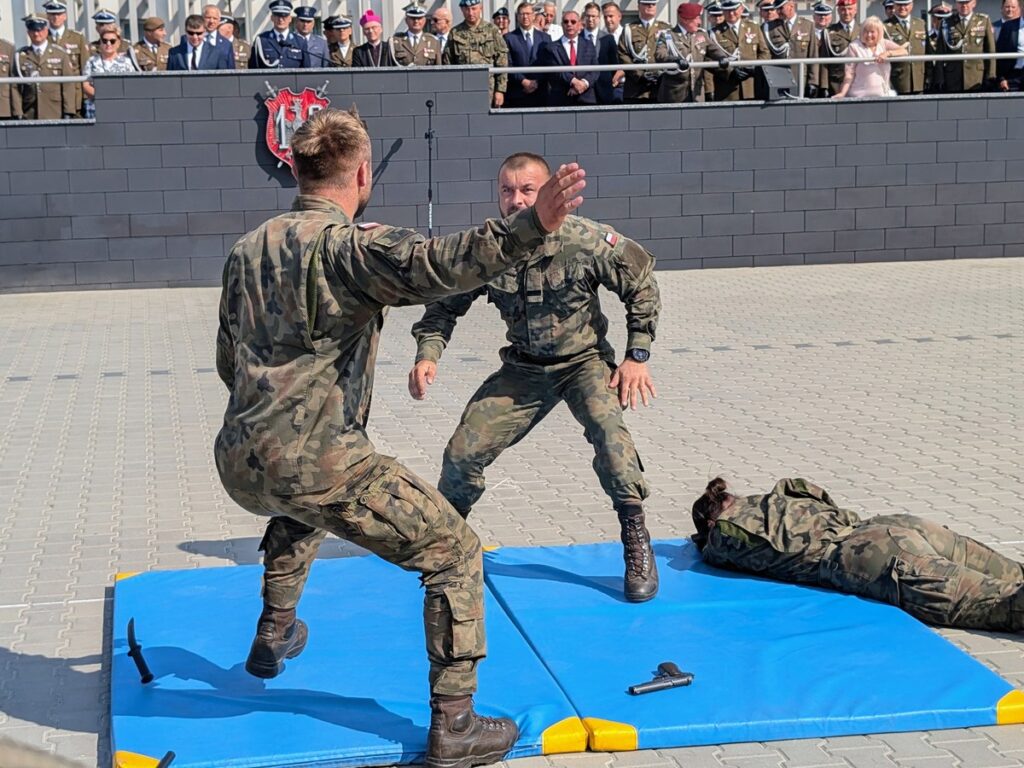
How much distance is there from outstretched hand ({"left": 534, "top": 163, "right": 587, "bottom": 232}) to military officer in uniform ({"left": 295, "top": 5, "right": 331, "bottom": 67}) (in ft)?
42.9

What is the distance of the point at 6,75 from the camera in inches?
618

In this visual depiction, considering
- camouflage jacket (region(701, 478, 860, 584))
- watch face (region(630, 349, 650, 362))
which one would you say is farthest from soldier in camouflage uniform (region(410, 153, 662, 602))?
camouflage jacket (region(701, 478, 860, 584))

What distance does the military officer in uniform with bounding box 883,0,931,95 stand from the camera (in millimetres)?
16844

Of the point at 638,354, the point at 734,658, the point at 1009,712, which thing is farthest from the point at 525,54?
the point at 1009,712

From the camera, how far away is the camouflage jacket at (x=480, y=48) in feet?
52.6

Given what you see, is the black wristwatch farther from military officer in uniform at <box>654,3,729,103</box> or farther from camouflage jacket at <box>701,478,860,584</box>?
military officer in uniform at <box>654,3,729,103</box>

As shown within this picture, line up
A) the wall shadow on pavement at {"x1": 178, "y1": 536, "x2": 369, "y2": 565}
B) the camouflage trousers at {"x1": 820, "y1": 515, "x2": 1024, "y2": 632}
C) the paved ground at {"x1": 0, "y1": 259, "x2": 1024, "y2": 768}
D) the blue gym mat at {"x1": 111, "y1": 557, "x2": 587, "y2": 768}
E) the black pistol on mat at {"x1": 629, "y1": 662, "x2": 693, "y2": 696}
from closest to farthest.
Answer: the blue gym mat at {"x1": 111, "y1": 557, "x2": 587, "y2": 768} < the black pistol on mat at {"x1": 629, "y1": 662, "x2": 693, "y2": 696} < the paved ground at {"x1": 0, "y1": 259, "x2": 1024, "y2": 768} < the camouflage trousers at {"x1": 820, "y1": 515, "x2": 1024, "y2": 632} < the wall shadow on pavement at {"x1": 178, "y1": 536, "x2": 369, "y2": 565}

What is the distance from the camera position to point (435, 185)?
1622 centimetres

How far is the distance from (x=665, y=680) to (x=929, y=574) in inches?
50.8

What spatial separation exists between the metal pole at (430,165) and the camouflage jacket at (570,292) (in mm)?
10531

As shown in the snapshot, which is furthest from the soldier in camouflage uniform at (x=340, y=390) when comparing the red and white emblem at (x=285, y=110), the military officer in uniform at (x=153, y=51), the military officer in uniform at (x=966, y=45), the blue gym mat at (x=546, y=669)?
the military officer in uniform at (x=966, y=45)

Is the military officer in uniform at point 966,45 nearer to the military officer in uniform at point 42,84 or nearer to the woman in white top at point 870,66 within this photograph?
the woman in white top at point 870,66

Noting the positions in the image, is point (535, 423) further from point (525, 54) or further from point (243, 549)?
point (525, 54)

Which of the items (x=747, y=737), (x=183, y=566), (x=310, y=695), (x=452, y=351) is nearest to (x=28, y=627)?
(x=183, y=566)
